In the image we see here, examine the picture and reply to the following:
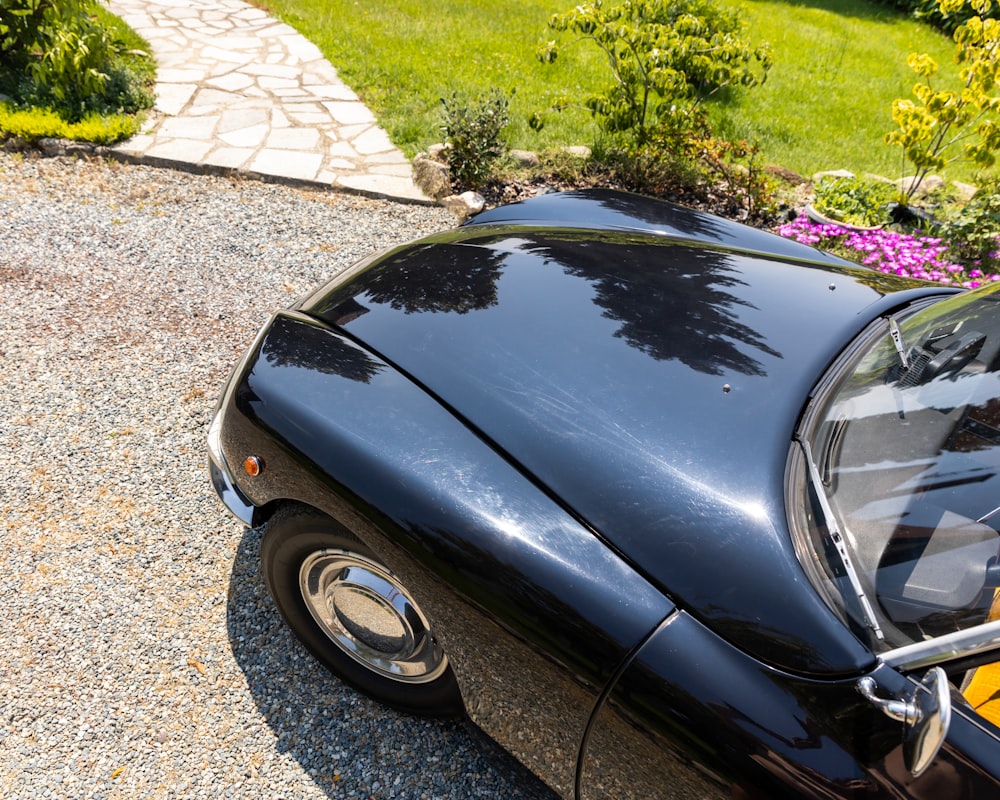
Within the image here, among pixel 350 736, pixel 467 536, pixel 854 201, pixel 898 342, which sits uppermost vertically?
pixel 898 342

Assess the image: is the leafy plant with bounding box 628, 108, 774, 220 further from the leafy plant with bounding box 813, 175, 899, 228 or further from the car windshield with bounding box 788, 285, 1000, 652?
the car windshield with bounding box 788, 285, 1000, 652

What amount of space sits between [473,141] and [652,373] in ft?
12.3

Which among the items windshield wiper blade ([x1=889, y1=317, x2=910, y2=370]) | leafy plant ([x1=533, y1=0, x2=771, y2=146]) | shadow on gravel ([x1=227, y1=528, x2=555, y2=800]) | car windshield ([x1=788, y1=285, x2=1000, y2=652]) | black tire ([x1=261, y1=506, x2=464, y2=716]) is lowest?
shadow on gravel ([x1=227, y1=528, x2=555, y2=800])

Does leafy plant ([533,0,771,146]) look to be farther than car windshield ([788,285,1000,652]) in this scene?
Yes

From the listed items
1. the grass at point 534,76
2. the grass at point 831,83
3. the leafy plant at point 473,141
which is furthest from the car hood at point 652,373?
the grass at point 831,83

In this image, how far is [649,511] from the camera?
1.48 meters

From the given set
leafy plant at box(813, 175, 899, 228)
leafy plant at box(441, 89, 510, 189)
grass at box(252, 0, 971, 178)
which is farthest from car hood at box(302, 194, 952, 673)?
grass at box(252, 0, 971, 178)

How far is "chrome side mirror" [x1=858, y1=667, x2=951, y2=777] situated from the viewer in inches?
42.8

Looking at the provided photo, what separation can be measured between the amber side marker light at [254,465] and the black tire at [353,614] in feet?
0.44

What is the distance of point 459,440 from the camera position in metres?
1.67

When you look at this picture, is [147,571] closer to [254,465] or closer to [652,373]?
[254,465]

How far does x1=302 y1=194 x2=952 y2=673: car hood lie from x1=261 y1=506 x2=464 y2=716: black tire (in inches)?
19.6

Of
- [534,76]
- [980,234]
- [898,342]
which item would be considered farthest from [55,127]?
[980,234]

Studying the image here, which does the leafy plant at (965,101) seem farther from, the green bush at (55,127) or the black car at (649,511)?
the green bush at (55,127)
